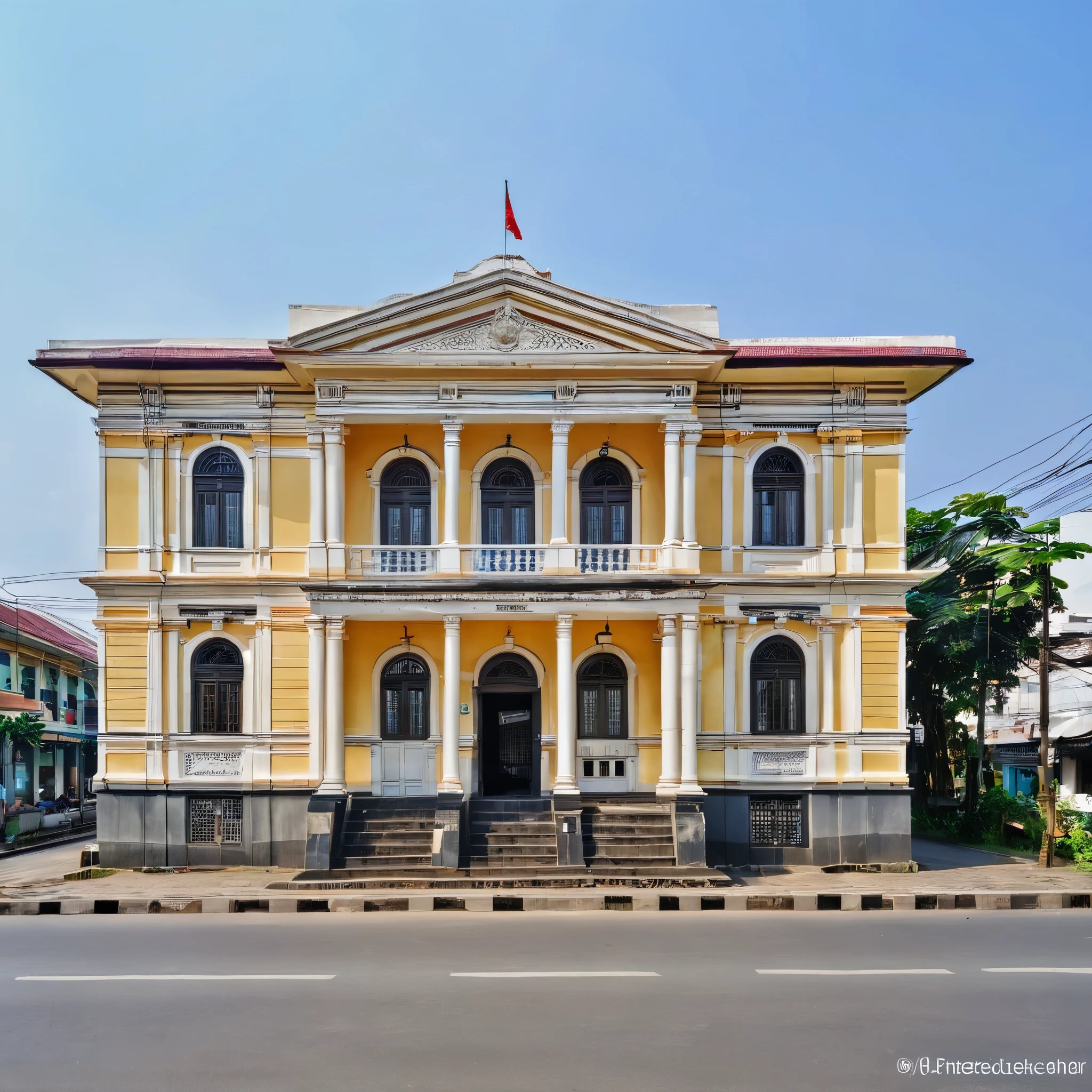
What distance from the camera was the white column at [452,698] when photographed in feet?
61.5

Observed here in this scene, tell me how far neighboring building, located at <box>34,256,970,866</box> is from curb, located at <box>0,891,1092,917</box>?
3.02 meters

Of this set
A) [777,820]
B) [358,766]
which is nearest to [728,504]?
[777,820]

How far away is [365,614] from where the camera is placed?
62.0ft

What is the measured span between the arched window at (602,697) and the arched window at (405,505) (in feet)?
13.3

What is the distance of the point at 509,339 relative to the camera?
19062mm

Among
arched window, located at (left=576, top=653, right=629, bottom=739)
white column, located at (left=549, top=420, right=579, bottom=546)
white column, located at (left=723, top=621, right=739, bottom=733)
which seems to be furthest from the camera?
arched window, located at (left=576, top=653, right=629, bottom=739)

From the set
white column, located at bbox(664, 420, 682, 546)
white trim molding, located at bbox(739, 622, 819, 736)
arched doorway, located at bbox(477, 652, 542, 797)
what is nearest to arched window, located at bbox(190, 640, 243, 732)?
arched doorway, located at bbox(477, 652, 542, 797)

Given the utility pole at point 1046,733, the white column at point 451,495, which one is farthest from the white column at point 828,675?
the white column at point 451,495

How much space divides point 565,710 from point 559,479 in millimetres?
4179

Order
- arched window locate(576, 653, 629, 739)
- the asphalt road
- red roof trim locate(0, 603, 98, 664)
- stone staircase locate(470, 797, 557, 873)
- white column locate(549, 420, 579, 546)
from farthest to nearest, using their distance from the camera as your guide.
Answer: red roof trim locate(0, 603, 98, 664) → arched window locate(576, 653, 629, 739) → white column locate(549, 420, 579, 546) → stone staircase locate(470, 797, 557, 873) → the asphalt road

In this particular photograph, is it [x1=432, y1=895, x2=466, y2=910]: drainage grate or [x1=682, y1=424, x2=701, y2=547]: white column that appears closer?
[x1=432, y1=895, x2=466, y2=910]: drainage grate

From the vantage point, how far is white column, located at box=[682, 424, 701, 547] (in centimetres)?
1916

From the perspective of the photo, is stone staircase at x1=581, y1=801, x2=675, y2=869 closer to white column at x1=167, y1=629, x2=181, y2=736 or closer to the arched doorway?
the arched doorway

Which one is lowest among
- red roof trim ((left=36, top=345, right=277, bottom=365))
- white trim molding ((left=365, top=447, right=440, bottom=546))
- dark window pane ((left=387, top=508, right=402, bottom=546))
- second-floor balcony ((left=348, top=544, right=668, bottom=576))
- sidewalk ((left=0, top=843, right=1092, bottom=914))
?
sidewalk ((left=0, top=843, right=1092, bottom=914))
